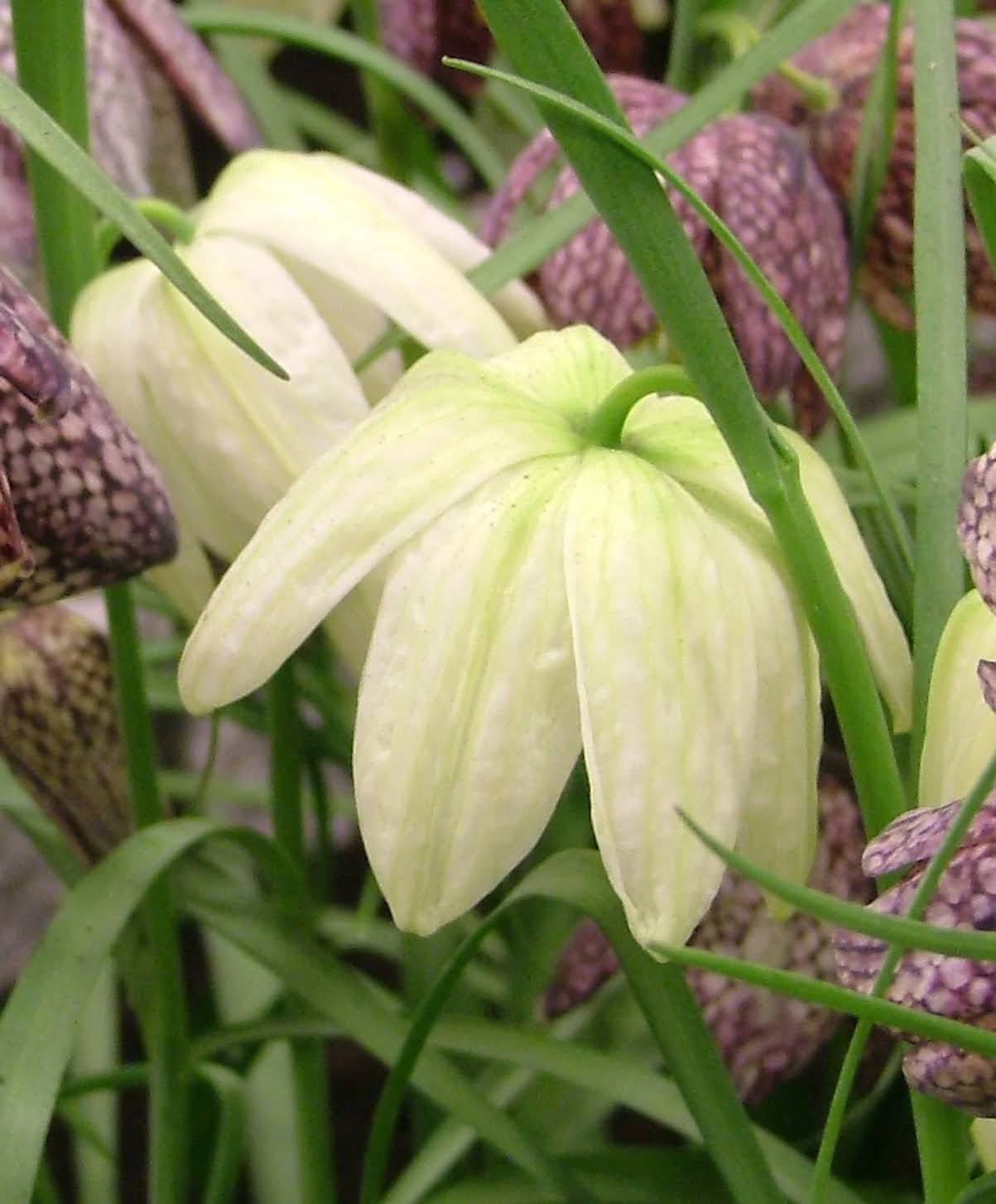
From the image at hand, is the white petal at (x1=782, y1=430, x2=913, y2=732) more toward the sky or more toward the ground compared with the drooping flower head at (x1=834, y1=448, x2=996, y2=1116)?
more toward the sky

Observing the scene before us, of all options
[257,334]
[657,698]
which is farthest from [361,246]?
[657,698]

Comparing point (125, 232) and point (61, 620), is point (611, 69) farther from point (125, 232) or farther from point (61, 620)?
point (125, 232)

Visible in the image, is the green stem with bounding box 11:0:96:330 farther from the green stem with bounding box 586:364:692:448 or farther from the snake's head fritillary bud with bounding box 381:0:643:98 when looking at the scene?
the snake's head fritillary bud with bounding box 381:0:643:98

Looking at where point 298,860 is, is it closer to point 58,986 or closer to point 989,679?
point 58,986

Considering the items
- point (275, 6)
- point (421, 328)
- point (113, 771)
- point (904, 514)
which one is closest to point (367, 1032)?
point (113, 771)

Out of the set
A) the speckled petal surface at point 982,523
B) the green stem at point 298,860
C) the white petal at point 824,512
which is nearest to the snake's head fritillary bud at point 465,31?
the green stem at point 298,860

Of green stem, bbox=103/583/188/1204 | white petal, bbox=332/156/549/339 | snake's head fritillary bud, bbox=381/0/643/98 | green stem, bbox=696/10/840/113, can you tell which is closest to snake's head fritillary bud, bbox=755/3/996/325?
green stem, bbox=696/10/840/113
